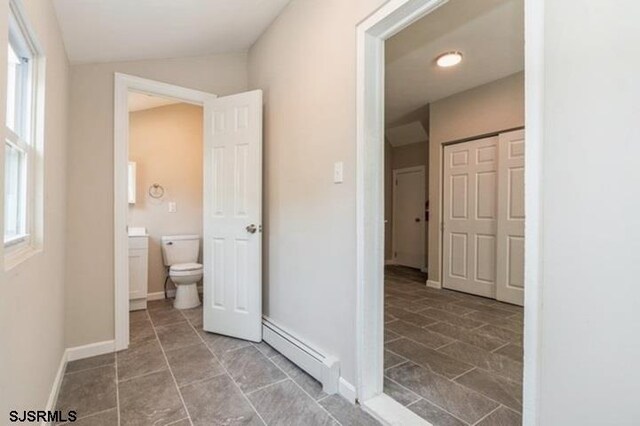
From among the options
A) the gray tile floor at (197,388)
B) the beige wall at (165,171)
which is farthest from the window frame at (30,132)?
the beige wall at (165,171)

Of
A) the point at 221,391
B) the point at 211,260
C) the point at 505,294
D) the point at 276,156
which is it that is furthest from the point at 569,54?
the point at 505,294

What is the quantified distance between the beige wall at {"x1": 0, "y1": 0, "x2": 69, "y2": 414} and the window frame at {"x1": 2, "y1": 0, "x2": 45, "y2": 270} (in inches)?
2.1

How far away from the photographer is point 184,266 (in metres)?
3.39

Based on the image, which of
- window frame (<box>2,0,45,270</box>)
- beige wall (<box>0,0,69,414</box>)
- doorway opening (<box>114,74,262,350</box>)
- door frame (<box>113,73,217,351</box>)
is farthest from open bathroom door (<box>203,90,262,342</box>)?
window frame (<box>2,0,45,270</box>)

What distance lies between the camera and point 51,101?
1676 mm

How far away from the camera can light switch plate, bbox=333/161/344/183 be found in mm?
1797

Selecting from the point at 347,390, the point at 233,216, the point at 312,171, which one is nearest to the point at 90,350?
the point at 233,216

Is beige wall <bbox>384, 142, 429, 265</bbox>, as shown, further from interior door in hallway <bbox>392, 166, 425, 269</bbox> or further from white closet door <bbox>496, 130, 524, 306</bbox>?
white closet door <bbox>496, 130, 524, 306</bbox>

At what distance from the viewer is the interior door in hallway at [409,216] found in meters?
5.70

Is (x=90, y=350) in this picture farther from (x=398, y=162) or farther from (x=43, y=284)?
(x=398, y=162)

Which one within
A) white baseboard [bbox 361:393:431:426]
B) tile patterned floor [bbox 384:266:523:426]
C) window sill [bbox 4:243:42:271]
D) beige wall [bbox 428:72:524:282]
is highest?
beige wall [bbox 428:72:524:282]

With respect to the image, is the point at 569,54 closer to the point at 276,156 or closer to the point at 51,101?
the point at 276,156

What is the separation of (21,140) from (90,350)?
64.4 inches

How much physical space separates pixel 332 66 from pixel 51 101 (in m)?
1.57
